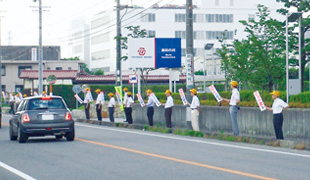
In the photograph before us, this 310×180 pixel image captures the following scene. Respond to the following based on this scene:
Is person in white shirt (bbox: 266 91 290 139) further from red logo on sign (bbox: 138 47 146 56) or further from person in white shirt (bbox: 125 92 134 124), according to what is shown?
red logo on sign (bbox: 138 47 146 56)

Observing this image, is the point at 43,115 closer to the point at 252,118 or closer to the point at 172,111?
the point at 252,118

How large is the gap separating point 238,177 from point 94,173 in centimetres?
278

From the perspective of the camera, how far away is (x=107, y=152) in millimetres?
16750

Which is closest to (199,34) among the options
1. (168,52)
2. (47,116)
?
(168,52)

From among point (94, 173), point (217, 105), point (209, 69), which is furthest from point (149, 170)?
point (209, 69)

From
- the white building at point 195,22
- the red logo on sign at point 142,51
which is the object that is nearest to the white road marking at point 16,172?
the red logo on sign at point 142,51

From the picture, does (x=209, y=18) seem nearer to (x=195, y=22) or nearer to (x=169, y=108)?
(x=195, y=22)

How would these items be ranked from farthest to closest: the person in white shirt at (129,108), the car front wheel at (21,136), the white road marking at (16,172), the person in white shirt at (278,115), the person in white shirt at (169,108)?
the person in white shirt at (129,108)
the person in white shirt at (169,108)
the car front wheel at (21,136)
the person in white shirt at (278,115)
the white road marking at (16,172)

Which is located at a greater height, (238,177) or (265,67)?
(265,67)

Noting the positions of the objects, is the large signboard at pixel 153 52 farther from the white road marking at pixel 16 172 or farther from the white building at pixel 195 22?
the white building at pixel 195 22

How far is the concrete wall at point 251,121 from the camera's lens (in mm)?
19438

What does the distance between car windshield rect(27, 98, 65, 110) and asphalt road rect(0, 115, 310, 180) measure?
1.17 metres

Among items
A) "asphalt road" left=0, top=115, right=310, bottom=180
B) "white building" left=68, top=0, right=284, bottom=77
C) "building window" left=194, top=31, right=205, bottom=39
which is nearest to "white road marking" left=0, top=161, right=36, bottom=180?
"asphalt road" left=0, top=115, right=310, bottom=180

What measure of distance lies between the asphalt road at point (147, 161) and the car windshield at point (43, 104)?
3.84ft
